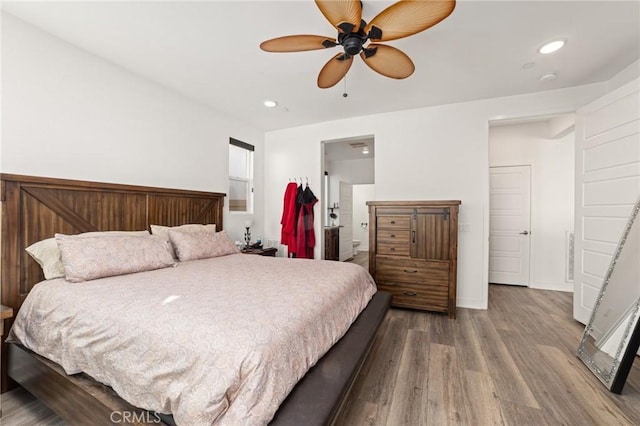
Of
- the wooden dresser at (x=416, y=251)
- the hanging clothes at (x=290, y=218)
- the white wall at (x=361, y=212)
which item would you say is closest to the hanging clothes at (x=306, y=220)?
the hanging clothes at (x=290, y=218)

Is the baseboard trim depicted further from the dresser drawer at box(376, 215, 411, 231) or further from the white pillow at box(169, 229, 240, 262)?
the white pillow at box(169, 229, 240, 262)

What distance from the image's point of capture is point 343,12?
1.51 metres

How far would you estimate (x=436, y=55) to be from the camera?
2.42 metres

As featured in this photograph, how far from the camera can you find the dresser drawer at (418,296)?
315 cm

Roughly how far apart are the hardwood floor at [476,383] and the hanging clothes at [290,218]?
6.64 ft

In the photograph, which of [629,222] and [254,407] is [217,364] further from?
[629,222]

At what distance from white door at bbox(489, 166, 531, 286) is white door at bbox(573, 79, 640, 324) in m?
1.56

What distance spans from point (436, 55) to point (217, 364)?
9.38 feet

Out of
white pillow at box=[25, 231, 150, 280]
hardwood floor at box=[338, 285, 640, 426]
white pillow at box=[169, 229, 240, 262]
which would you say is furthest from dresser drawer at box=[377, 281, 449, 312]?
white pillow at box=[25, 231, 150, 280]

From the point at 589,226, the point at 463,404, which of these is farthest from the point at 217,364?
the point at 589,226

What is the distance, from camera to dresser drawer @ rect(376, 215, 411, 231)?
3334mm

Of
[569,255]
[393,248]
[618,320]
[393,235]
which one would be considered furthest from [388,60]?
[569,255]

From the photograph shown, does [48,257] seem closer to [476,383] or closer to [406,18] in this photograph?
[406,18]

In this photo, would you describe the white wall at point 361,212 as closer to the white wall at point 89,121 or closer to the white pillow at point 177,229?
the white wall at point 89,121
